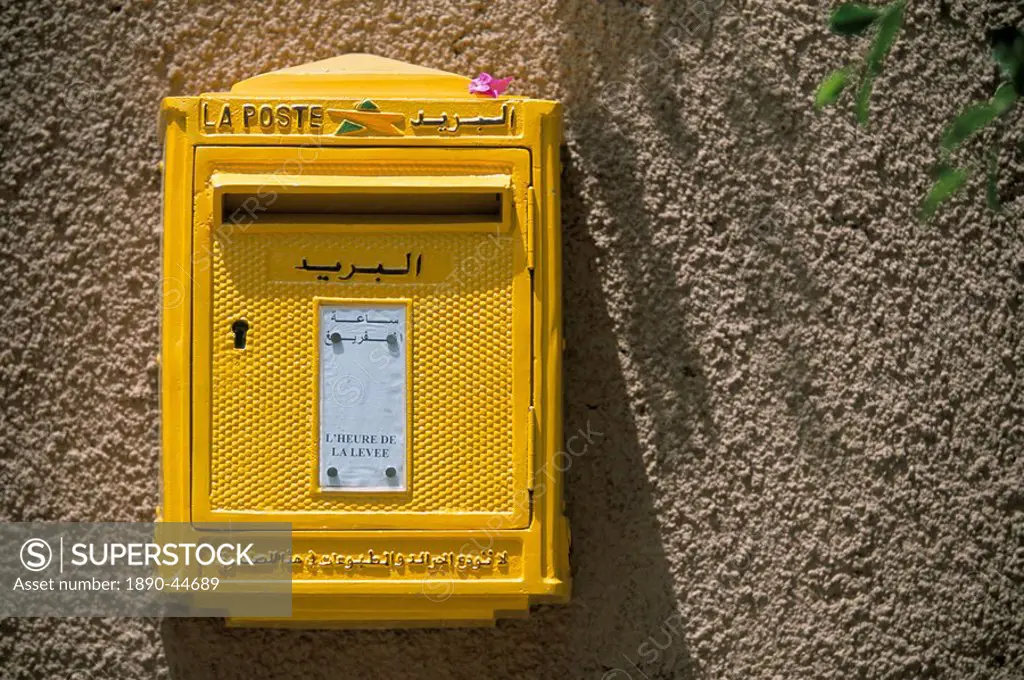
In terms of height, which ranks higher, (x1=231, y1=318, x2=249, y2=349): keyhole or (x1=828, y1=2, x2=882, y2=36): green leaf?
(x1=828, y1=2, x2=882, y2=36): green leaf

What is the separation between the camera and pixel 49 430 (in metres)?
2.46

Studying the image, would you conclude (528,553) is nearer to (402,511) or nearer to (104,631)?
(402,511)

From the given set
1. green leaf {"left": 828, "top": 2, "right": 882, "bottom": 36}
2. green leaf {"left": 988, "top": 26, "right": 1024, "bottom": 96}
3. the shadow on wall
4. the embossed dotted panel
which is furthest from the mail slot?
green leaf {"left": 988, "top": 26, "right": 1024, "bottom": 96}

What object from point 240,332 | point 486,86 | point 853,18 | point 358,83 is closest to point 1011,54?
point 853,18

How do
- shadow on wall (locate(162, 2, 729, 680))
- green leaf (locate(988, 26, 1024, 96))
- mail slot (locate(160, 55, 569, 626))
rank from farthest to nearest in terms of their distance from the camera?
1. shadow on wall (locate(162, 2, 729, 680))
2. mail slot (locate(160, 55, 569, 626))
3. green leaf (locate(988, 26, 1024, 96))

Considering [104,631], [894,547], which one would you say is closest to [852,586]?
[894,547]

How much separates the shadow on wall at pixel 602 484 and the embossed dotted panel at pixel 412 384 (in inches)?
14.1

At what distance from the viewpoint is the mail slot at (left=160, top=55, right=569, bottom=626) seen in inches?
83.7

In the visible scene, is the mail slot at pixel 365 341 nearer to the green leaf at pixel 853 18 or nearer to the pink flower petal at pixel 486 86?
the pink flower petal at pixel 486 86

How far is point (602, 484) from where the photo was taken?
8.12ft

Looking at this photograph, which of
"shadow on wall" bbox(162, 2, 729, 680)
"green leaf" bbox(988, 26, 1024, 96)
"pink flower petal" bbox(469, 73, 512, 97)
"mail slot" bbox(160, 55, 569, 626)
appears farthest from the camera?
"shadow on wall" bbox(162, 2, 729, 680)

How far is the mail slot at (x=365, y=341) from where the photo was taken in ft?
6.97

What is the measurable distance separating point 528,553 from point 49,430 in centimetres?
101

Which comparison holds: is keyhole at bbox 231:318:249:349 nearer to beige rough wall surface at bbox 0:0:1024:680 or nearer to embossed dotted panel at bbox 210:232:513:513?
embossed dotted panel at bbox 210:232:513:513
